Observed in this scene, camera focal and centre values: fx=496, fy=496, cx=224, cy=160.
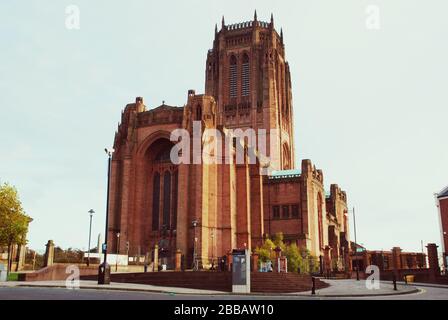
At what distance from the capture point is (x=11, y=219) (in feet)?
138

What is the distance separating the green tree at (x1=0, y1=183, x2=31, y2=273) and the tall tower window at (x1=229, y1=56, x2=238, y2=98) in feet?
156

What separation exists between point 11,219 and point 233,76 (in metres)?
51.4

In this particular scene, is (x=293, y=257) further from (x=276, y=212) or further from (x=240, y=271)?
(x=240, y=271)

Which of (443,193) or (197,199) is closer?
(197,199)

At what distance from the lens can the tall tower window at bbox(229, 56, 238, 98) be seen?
8469cm

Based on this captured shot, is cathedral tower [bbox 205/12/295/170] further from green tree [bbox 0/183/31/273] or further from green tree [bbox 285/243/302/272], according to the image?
green tree [bbox 0/183/31/273]

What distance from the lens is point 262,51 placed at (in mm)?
84125

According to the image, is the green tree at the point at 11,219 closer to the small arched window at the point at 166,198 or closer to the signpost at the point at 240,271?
Result: the small arched window at the point at 166,198

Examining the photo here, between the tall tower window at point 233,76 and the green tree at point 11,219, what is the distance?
47.5m

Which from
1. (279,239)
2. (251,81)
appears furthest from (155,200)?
(251,81)

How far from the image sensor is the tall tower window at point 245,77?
276ft

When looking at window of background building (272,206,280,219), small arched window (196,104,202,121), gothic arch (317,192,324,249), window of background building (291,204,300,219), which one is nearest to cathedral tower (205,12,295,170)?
gothic arch (317,192,324,249)

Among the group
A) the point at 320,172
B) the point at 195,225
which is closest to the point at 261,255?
the point at 195,225
